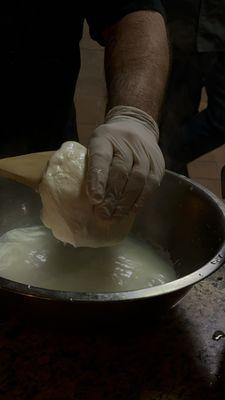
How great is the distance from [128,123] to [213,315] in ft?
1.34

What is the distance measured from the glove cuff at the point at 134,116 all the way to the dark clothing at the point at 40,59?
0.95ft

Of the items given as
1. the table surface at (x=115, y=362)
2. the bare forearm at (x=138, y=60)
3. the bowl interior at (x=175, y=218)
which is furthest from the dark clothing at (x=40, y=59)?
the table surface at (x=115, y=362)

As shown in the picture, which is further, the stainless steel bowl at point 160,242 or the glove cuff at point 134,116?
the glove cuff at point 134,116

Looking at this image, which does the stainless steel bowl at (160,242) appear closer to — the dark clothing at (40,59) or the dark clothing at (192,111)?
the dark clothing at (40,59)

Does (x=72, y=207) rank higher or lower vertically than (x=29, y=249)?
higher

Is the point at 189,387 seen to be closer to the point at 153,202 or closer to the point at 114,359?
the point at 114,359

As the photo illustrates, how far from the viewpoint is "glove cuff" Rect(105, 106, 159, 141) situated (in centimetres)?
110

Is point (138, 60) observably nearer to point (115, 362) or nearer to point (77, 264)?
point (77, 264)

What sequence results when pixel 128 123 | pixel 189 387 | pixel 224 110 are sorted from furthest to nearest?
pixel 224 110, pixel 128 123, pixel 189 387

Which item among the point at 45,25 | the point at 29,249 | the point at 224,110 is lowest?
the point at 224,110

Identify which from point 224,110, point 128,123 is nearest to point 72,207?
point 128,123

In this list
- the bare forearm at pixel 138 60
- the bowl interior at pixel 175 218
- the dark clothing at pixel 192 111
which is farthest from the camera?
the dark clothing at pixel 192 111

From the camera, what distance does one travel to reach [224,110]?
2215 millimetres

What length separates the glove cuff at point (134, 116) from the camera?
43.4 inches
